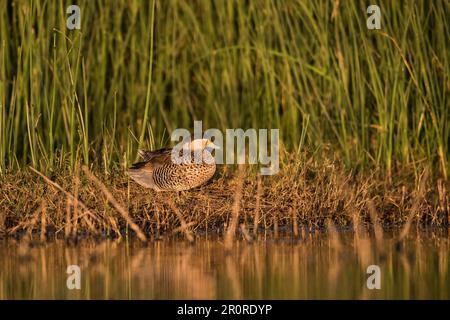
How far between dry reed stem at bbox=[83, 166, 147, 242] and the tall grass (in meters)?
0.42

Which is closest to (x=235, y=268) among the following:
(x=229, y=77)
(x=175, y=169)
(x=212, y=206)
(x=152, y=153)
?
(x=212, y=206)

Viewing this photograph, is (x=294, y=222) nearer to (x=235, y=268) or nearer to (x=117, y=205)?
(x=117, y=205)

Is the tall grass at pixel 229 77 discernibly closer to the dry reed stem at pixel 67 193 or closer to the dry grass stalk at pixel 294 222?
the dry reed stem at pixel 67 193

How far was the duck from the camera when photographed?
311 inches

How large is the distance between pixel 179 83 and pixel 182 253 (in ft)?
11.0

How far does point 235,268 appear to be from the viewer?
19.8ft

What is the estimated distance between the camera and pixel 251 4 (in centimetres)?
909

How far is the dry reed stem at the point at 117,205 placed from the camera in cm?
688

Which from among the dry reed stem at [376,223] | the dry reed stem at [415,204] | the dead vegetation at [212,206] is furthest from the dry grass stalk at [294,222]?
the dry reed stem at [415,204]

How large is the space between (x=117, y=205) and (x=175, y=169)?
1.07 meters

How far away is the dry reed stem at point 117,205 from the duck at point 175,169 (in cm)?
47

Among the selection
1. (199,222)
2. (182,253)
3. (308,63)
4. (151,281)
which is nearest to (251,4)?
(308,63)

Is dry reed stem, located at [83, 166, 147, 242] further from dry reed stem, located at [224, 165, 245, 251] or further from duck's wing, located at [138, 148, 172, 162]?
duck's wing, located at [138, 148, 172, 162]

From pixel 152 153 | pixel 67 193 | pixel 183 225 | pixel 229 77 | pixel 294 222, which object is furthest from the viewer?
pixel 229 77
